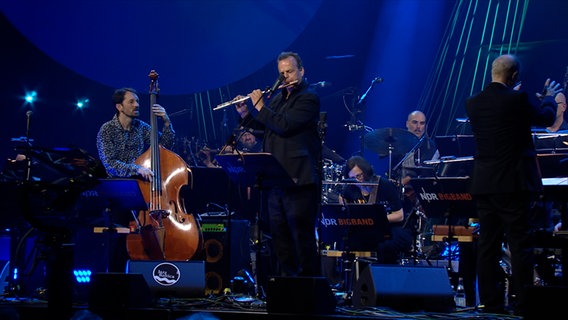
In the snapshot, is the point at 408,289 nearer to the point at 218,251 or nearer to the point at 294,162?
the point at 294,162

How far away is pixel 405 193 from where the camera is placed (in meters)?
8.63

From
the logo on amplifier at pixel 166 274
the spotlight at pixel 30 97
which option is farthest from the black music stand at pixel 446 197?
the spotlight at pixel 30 97

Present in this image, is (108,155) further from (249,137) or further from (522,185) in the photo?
(522,185)

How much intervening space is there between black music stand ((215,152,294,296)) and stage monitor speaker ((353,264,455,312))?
3.12 feet

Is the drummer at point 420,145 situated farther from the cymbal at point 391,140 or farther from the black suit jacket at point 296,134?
the black suit jacket at point 296,134

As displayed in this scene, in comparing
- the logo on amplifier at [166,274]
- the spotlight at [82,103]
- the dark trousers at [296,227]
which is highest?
the spotlight at [82,103]

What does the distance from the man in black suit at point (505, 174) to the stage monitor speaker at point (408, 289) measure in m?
0.28

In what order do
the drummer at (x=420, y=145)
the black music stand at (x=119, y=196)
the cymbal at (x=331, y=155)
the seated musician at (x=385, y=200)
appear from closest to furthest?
the black music stand at (x=119, y=196)
the seated musician at (x=385, y=200)
the cymbal at (x=331, y=155)
the drummer at (x=420, y=145)

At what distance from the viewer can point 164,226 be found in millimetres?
6066

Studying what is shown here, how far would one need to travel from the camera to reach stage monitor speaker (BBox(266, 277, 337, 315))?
14.5 feet

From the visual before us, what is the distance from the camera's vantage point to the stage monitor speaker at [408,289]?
193 inches

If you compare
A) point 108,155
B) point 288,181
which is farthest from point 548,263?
point 108,155

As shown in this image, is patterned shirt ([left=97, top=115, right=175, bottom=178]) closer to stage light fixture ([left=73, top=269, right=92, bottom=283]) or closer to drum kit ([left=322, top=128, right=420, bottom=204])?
stage light fixture ([left=73, top=269, right=92, bottom=283])

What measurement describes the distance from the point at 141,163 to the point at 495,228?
324cm
